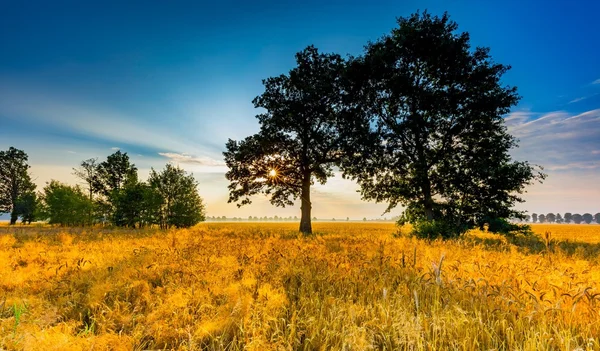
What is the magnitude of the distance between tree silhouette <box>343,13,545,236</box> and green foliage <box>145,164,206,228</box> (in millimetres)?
26423

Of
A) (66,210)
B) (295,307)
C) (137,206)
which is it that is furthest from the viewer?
(66,210)

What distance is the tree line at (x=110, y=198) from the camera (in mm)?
37188

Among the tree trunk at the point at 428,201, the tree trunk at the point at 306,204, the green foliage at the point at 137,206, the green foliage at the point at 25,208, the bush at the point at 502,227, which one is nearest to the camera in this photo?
the bush at the point at 502,227

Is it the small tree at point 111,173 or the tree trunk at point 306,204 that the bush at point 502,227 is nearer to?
the tree trunk at point 306,204

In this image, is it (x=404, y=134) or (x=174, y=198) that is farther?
(x=174, y=198)

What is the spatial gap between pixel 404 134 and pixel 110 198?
47286 millimetres

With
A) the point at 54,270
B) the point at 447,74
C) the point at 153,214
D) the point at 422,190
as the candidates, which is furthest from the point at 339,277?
the point at 153,214

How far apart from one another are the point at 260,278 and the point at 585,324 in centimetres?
463

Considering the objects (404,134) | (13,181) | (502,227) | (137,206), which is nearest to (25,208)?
(13,181)

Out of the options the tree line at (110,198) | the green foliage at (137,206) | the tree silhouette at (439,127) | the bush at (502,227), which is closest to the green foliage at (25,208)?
the tree line at (110,198)

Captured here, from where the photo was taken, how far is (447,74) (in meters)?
20.0

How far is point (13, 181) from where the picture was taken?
64.1 meters

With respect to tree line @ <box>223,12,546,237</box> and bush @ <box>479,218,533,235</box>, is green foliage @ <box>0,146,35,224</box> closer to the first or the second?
tree line @ <box>223,12,546,237</box>

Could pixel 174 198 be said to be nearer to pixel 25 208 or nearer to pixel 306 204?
pixel 306 204
